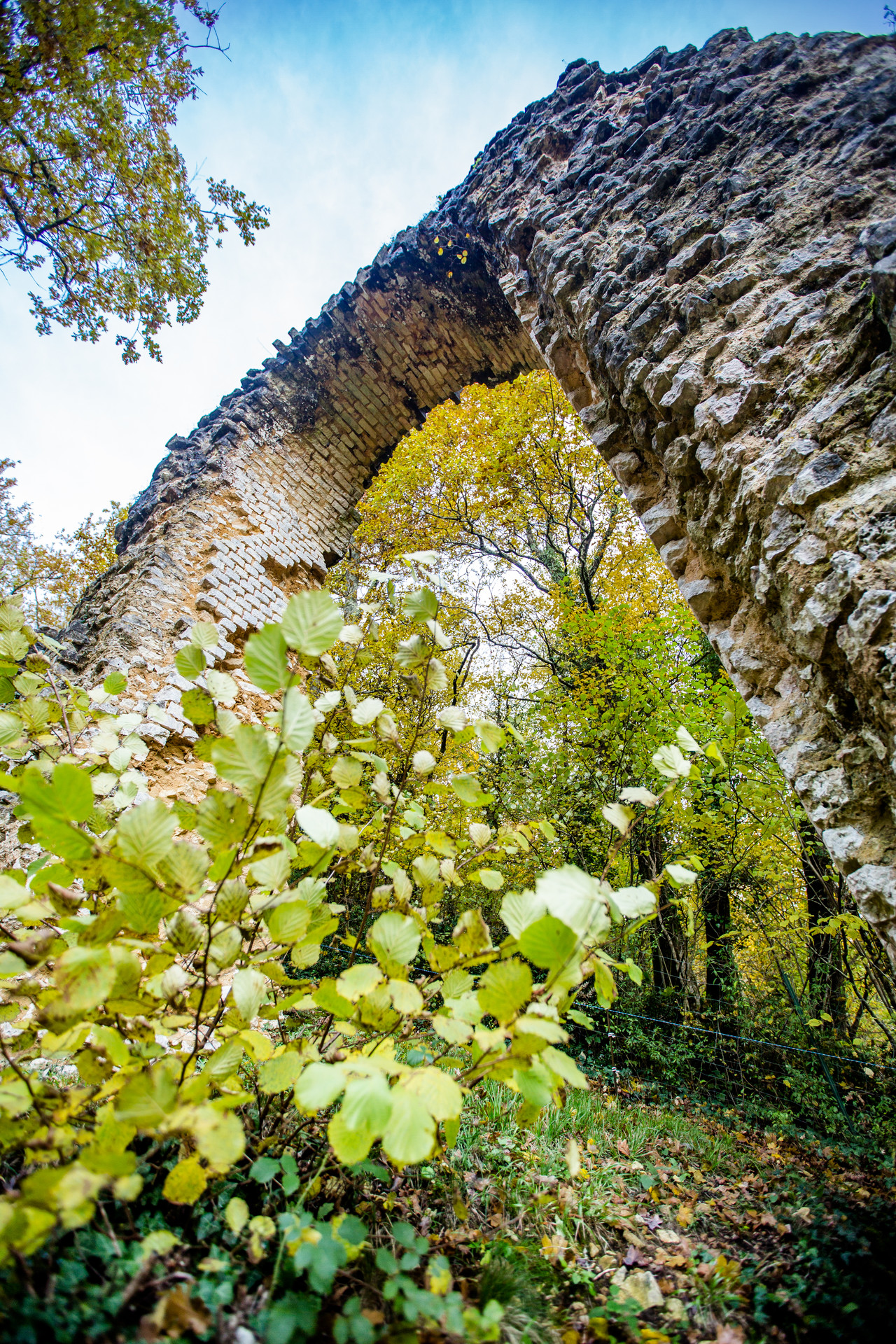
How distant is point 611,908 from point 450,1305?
1.96 feet

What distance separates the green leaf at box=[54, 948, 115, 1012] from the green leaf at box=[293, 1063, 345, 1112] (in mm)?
270

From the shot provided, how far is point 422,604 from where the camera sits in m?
1.10

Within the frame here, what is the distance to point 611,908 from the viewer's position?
85cm

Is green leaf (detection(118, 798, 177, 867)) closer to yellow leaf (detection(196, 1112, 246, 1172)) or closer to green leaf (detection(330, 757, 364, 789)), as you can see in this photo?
yellow leaf (detection(196, 1112, 246, 1172))

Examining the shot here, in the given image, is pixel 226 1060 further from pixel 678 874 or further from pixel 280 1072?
pixel 678 874

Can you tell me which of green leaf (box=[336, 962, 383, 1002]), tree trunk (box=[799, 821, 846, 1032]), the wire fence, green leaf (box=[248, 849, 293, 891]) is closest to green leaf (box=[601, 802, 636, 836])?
green leaf (box=[336, 962, 383, 1002])

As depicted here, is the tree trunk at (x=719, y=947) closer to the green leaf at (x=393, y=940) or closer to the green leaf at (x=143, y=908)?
the green leaf at (x=393, y=940)

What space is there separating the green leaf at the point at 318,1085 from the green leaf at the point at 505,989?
0.22 m

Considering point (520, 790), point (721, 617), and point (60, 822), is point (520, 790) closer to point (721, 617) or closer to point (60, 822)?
point (721, 617)

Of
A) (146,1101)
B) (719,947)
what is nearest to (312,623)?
(146,1101)

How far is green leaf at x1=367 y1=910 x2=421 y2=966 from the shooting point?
0.81 metres

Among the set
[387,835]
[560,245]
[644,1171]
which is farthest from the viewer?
[560,245]

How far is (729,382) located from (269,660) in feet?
7.19

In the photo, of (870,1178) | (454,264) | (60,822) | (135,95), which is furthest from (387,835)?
(454,264)
